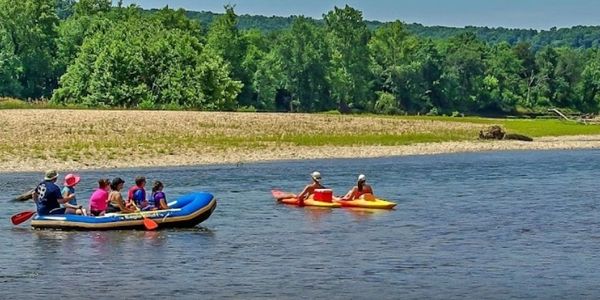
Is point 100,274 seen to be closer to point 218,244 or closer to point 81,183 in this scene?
point 218,244

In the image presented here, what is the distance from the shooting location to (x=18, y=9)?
12375 cm

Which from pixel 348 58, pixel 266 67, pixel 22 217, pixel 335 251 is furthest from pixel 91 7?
pixel 335 251

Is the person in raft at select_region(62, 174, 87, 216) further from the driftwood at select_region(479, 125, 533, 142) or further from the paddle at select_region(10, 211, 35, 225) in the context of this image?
the driftwood at select_region(479, 125, 533, 142)

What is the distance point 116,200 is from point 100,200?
0.55m

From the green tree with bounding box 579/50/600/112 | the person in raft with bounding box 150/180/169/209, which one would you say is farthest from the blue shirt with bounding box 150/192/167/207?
the green tree with bounding box 579/50/600/112

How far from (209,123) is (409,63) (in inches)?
3346

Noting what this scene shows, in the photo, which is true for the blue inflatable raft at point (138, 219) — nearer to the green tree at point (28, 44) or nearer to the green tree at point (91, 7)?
the green tree at point (28, 44)

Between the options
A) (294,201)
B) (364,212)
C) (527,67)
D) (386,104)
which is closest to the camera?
(364,212)

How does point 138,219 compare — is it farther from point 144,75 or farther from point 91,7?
point 91,7

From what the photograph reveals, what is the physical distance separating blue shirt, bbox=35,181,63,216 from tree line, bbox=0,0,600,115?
6343cm

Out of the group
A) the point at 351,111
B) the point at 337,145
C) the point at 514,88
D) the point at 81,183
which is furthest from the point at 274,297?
the point at 514,88

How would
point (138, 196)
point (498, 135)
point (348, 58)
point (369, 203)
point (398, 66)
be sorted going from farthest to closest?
point (398, 66), point (348, 58), point (498, 135), point (369, 203), point (138, 196)

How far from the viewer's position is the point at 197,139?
68.1 metres

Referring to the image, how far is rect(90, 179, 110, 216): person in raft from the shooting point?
3303 cm
